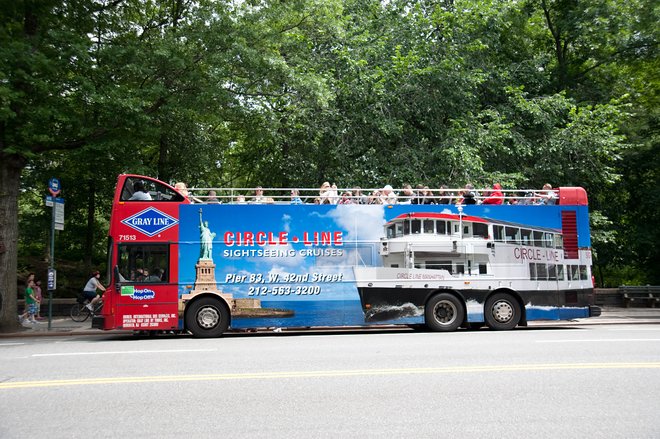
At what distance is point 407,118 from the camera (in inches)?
854

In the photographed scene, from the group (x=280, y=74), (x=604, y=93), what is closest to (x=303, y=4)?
(x=280, y=74)

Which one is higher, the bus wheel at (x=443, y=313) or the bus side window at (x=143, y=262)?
the bus side window at (x=143, y=262)

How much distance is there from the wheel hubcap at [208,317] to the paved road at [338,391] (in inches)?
110

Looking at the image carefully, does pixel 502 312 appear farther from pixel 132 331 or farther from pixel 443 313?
pixel 132 331

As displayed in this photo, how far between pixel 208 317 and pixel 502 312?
725 centimetres

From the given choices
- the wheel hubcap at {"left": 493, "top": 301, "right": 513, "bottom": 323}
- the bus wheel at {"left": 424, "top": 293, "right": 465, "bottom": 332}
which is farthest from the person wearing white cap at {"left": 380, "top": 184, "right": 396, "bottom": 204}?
the wheel hubcap at {"left": 493, "top": 301, "right": 513, "bottom": 323}

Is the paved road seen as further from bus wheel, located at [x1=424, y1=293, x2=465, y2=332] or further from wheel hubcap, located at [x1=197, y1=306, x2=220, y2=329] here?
bus wheel, located at [x1=424, y1=293, x2=465, y2=332]

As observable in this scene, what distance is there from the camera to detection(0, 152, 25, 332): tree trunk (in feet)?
51.8

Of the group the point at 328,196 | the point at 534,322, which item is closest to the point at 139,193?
the point at 328,196

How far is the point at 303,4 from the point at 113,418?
1510 cm

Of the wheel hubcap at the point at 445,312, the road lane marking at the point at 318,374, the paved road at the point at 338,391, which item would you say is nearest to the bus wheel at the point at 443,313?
the wheel hubcap at the point at 445,312

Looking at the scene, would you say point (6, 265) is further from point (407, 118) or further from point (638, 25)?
point (638, 25)

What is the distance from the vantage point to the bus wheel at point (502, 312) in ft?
49.0

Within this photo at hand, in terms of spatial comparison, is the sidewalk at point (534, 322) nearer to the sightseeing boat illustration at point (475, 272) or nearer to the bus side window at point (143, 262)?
the sightseeing boat illustration at point (475, 272)
